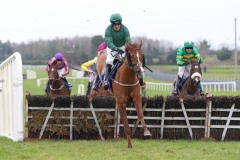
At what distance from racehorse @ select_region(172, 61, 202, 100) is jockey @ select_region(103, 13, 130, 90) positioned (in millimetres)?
1938

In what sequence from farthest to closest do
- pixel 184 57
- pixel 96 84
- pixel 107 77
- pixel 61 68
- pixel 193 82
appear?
pixel 61 68 → pixel 96 84 → pixel 184 57 → pixel 193 82 → pixel 107 77

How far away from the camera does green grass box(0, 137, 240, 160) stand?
8250 mm

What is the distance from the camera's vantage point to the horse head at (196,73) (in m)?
11.6

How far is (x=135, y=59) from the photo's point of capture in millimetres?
8977

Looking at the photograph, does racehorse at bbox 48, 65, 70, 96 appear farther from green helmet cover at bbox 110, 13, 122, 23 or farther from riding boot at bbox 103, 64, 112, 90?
green helmet cover at bbox 110, 13, 122, 23

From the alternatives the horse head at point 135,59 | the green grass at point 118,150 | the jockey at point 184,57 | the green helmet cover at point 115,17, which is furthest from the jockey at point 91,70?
the horse head at point 135,59

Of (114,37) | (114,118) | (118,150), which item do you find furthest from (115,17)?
(118,150)

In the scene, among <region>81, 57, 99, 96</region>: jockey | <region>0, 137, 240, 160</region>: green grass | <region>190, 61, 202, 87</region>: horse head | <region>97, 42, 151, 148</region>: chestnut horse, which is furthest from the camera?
<region>81, 57, 99, 96</region>: jockey

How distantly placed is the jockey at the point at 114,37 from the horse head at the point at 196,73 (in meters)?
1.93

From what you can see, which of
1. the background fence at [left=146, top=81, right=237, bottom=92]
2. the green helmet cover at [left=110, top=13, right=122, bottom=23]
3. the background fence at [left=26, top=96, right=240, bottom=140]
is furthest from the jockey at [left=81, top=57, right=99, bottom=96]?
the background fence at [left=146, top=81, right=237, bottom=92]

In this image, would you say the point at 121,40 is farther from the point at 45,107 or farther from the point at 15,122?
the point at 15,122

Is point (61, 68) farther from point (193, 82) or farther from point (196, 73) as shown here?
point (196, 73)

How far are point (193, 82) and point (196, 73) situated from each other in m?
0.43

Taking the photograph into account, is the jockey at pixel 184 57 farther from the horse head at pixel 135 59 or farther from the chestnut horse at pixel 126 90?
the horse head at pixel 135 59
